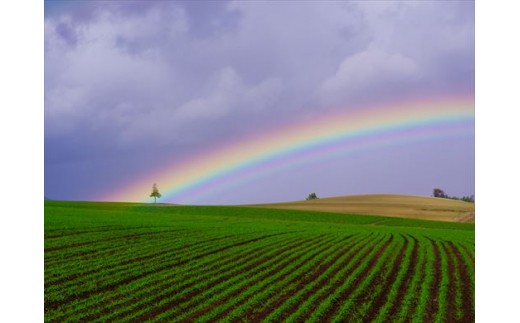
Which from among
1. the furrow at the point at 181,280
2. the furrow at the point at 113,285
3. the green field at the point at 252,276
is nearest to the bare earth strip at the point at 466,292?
the green field at the point at 252,276

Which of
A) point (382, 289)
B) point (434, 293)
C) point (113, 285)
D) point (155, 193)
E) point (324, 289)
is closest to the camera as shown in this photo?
point (434, 293)

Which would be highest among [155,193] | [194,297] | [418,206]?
[155,193]

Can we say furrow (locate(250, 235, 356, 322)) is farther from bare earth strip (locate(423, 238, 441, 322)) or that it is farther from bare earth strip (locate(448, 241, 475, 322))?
bare earth strip (locate(448, 241, 475, 322))

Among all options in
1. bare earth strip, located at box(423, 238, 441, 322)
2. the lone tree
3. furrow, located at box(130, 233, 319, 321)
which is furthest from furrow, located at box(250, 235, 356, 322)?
the lone tree

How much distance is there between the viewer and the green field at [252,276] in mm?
10422

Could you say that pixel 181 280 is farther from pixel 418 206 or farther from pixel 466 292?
pixel 418 206

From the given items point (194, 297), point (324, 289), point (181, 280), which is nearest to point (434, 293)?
point (324, 289)

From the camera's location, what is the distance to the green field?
34.2 feet

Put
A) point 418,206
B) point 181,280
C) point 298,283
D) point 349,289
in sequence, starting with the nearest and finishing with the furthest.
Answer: point 349,289 < point 298,283 < point 181,280 < point 418,206

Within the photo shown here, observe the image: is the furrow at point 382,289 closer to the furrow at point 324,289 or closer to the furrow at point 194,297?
the furrow at point 324,289

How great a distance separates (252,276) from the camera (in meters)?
12.3

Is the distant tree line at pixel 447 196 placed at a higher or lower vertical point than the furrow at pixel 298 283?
higher

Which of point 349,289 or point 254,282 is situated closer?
point 349,289
